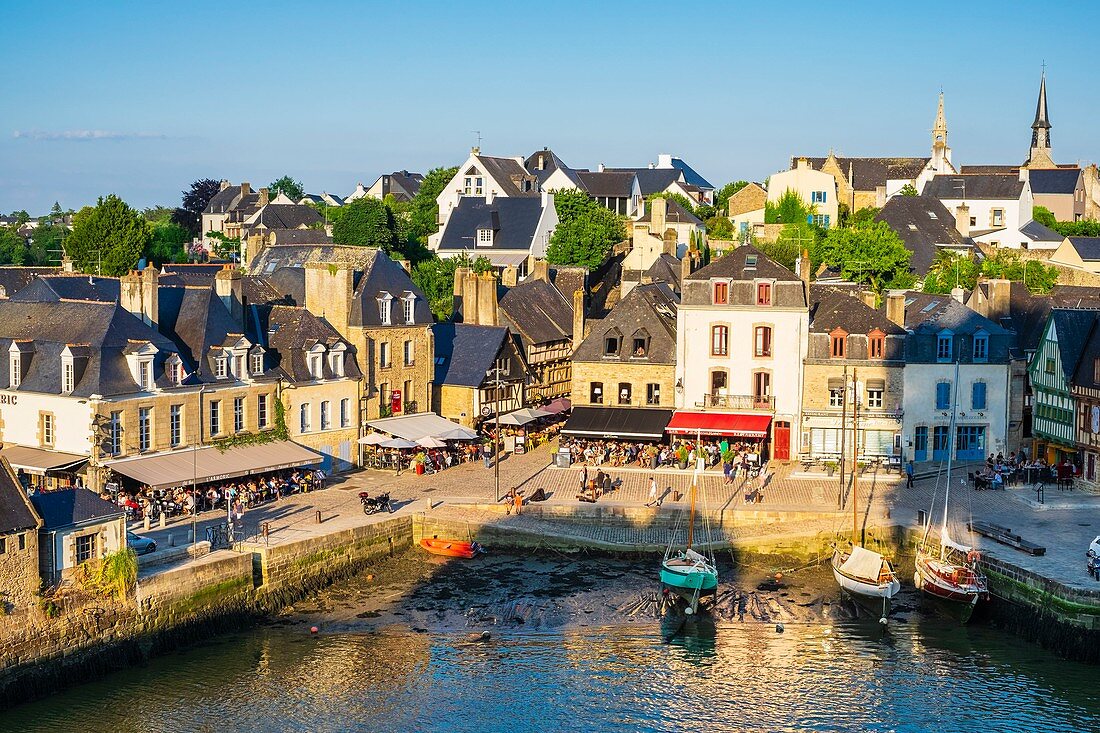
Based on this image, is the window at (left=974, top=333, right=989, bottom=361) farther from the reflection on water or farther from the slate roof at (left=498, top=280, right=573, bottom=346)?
the slate roof at (left=498, top=280, right=573, bottom=346)

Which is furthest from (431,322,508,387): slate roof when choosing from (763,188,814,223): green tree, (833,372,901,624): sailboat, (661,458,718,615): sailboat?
(763,188,814,223): green tree

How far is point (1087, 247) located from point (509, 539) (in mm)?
54961

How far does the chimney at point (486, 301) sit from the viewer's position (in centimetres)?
6200

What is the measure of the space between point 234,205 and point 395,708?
110301mm

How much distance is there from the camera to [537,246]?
86.8 metres

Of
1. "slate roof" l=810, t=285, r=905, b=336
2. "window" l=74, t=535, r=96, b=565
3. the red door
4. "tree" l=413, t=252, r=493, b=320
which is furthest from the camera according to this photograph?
"tree" l=413, t=252, r=493, b=320

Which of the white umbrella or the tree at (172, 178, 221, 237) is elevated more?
the tree at (172, 178, 221, 237)

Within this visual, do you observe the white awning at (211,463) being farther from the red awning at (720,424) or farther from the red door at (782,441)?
the red door at (782,441)

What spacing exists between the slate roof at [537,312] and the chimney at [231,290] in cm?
1640

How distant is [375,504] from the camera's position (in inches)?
1737

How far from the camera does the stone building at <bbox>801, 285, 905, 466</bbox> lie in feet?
173

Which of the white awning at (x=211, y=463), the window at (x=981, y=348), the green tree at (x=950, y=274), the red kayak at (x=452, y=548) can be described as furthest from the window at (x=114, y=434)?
the green tree at (x=950, y=274)

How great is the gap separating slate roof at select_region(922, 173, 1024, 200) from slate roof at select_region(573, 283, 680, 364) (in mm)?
48530

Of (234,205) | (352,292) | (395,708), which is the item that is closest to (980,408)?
(352,292)
